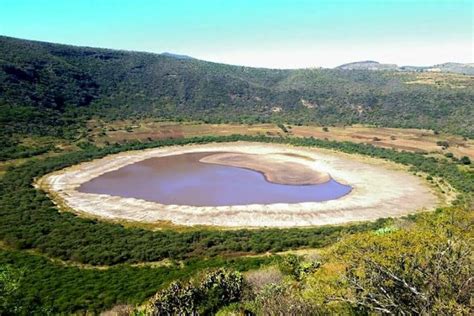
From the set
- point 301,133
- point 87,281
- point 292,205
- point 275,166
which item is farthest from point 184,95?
point 87,281

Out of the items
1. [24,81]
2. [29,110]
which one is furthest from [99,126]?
[24,81]

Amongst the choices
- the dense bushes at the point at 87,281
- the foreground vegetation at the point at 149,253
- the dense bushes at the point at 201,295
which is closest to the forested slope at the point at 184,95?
the foreground vegetation at the point at 149,253

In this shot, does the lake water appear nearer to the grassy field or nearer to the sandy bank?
the sandy bank

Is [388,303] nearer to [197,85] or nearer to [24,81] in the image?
[24,81]

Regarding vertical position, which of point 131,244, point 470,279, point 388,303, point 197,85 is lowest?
point 131,244

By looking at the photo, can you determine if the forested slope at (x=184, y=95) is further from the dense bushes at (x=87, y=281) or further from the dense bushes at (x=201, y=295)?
the dense bushes at (x=201, y=295)
